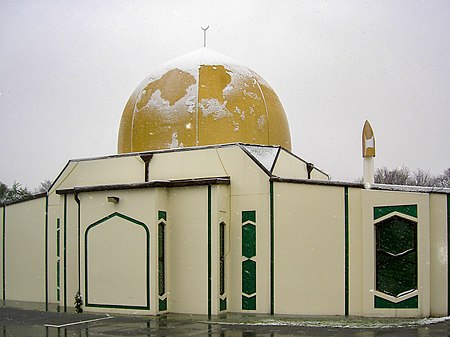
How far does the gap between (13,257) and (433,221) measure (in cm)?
1236

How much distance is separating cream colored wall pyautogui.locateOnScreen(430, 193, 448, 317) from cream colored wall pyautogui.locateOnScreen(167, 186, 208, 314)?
16.2 feet

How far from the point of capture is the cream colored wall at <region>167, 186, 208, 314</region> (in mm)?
14984

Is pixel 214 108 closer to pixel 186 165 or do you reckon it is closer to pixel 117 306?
pixel 186 165

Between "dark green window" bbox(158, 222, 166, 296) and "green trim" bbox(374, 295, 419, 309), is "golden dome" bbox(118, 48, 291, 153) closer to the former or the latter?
"dark green window" bbox(158, 222, 166, 296)

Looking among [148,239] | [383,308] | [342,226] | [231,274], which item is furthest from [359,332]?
[148,239]

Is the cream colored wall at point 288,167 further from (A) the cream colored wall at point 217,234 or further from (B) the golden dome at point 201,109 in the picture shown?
(A) the cream colored wall at point 217,234

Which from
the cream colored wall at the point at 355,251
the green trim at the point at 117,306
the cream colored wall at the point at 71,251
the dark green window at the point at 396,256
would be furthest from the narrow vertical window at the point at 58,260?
the dark green window at the point at 396,256

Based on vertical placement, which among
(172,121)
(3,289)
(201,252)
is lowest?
(3,289)

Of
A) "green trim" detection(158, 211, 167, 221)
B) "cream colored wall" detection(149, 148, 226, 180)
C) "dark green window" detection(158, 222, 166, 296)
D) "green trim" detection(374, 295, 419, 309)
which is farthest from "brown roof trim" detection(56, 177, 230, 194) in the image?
"green trim" detection(374, 295, 419, 309)

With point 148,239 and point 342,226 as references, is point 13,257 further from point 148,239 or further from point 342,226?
point 342,226

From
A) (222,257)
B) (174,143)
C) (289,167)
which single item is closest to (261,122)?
(289,167)

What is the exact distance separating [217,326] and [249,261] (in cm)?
210

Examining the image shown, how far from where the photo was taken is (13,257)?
1970 centimetres

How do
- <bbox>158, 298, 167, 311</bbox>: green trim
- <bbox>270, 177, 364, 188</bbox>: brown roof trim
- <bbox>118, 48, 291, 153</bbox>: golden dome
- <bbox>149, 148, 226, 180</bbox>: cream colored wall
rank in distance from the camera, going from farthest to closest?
<bbox>118, 48, 291, 153</bbox>: golden dome, <bbox>149, 148, 226, 180</bbox>: cream colored wall, <bbox>158, 298, 167, 311</bbox>: green trim, <bbox>270, 177, 364, 188</bbox>: brown roof trim
